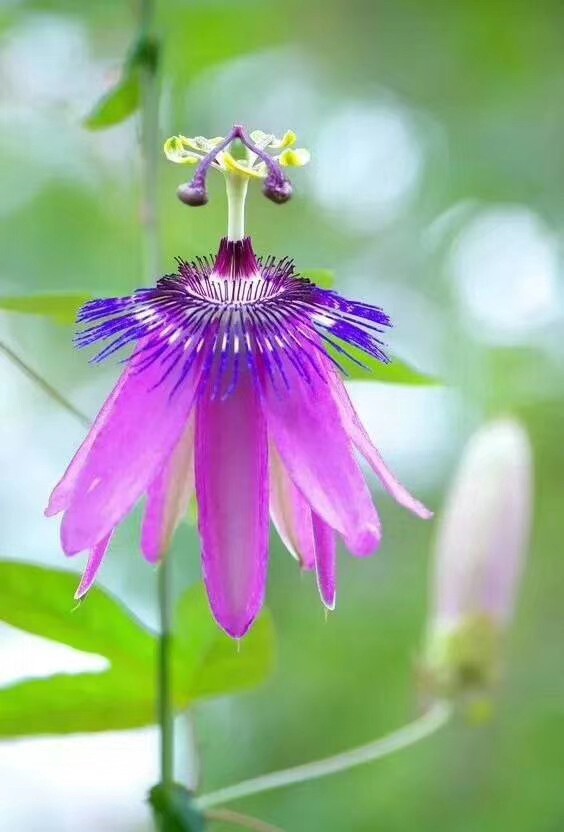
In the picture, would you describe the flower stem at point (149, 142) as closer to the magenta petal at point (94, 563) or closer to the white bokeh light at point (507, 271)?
the magenta petal at point (94, 563)

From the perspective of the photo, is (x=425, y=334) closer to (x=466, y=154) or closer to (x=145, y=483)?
(x=466, y=154)

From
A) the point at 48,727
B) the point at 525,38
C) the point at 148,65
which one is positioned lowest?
the point at 48,727

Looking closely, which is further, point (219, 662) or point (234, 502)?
point (219, 662)

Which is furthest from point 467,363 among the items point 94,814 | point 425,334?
point 94,814

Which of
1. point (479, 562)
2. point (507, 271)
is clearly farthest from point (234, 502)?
point (507, 271)

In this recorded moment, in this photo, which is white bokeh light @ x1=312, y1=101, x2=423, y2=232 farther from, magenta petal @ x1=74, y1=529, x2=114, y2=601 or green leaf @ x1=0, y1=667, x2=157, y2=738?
magenta petal @ x1=74, y1=529, x2=114, y2=601

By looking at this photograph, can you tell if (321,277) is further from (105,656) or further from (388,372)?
(105,656)
